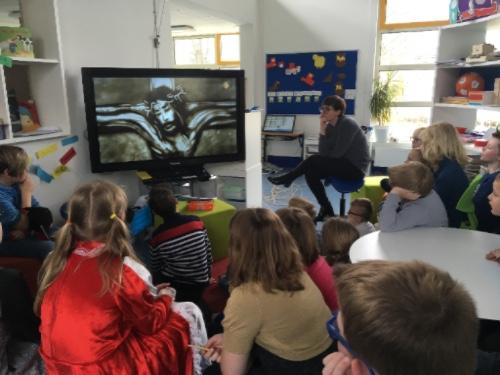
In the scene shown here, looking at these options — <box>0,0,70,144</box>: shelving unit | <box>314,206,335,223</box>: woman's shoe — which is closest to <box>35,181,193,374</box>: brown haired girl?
<box>0,0,70,144</box>: shelving unit

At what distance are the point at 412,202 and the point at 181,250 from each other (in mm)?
1265

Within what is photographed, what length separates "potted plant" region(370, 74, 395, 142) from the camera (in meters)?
5.94

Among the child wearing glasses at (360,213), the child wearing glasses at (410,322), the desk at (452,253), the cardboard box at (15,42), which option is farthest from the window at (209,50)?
the child wearing glasses at (410,322)

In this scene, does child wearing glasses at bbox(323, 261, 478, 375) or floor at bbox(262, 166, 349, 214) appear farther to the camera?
floor at bbox(262, 166, 349, 214)

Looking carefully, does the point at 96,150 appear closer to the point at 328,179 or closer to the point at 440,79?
the point at 328,179

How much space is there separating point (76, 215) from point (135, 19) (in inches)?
101

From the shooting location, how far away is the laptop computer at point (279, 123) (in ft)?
21.9

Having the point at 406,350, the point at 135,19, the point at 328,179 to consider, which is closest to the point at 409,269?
the point at 406,350

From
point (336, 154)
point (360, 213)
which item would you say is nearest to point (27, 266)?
point (360, 213)

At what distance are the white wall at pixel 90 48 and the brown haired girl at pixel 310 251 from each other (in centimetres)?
202

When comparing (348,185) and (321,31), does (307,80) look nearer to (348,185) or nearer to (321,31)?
(321,31)

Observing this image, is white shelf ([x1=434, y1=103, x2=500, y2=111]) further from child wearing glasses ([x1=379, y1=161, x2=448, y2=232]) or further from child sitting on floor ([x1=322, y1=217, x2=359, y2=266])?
child sitting on floor ([x1=322, y1=217, x2=359, y2=266])

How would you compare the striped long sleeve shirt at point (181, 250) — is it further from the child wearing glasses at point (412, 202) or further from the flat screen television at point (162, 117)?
the flat screen television at point (162, 117)

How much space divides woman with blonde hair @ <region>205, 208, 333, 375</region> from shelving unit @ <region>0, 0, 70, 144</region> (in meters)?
1.96
